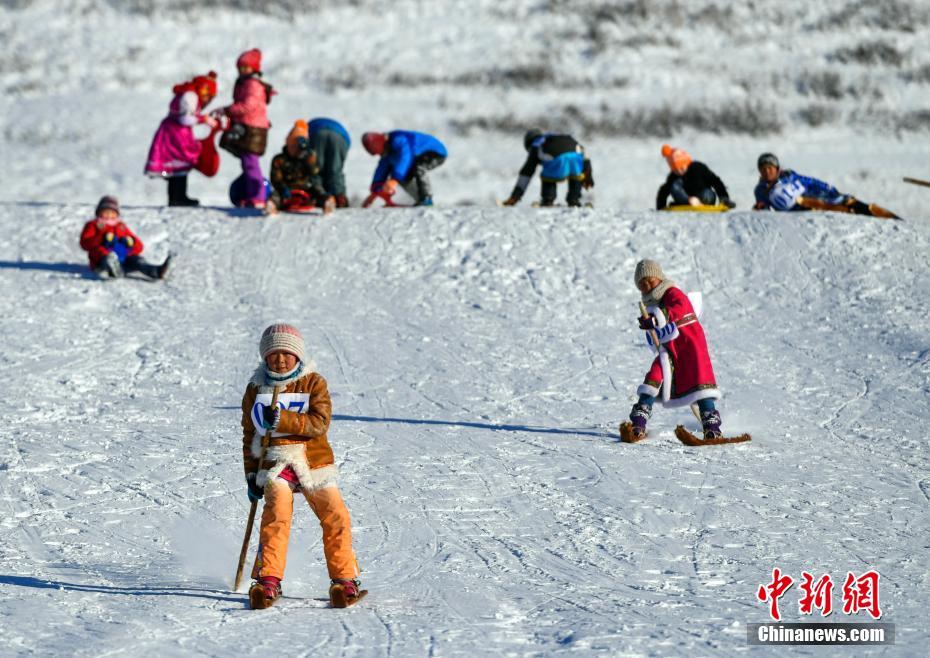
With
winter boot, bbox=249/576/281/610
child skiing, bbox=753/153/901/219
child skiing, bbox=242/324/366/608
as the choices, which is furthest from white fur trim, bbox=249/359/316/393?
child skiing, bbox=753/153/901/219

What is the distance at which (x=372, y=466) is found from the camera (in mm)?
8445

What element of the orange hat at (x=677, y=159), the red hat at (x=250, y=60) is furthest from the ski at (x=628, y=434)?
the red hat at (x=250, y=60)

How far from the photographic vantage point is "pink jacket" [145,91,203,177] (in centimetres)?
1414

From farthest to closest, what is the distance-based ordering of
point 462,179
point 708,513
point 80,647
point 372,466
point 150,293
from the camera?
point 462,179 → point 150,293 → point 372,466 → point 708,513 → point 80,647

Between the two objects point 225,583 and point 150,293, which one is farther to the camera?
point 150,293

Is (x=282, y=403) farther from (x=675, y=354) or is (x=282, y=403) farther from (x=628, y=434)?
(x=675, y=354)

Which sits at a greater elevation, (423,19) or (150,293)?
(423,19)

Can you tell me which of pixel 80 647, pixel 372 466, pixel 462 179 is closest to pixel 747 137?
pixel 462 179

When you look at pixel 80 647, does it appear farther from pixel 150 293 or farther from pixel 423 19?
pixel 423 19

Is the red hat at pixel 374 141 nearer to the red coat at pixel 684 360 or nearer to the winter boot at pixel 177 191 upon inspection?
the winter boot at pixel 177 191

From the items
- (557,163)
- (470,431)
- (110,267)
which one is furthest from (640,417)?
(557,163)

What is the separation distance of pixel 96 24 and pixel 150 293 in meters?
15.6

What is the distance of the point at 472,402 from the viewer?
1003cm

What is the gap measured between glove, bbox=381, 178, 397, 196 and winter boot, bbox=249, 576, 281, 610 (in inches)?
362
